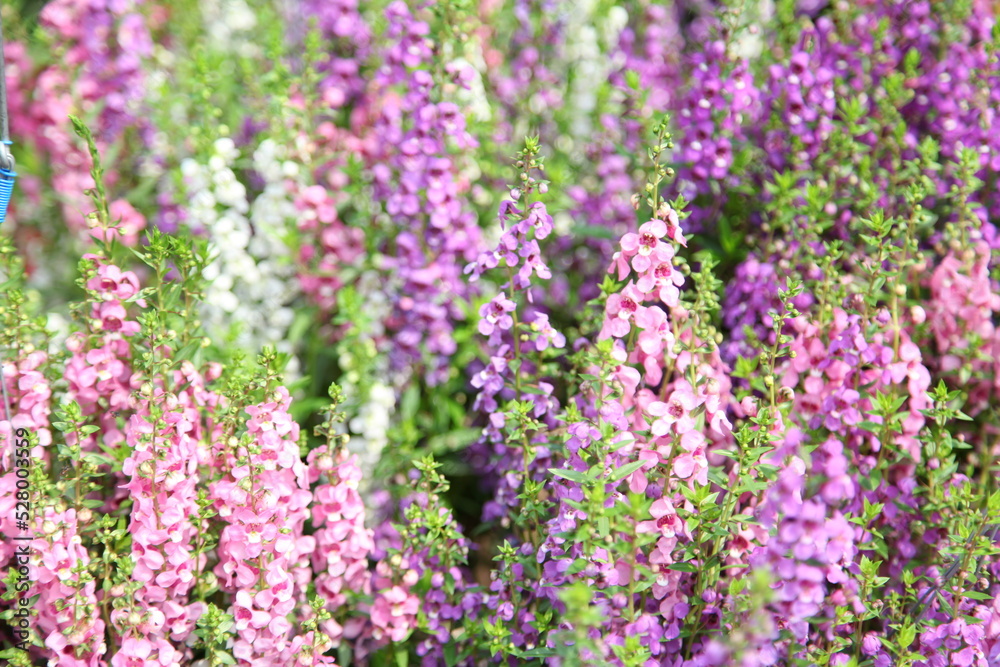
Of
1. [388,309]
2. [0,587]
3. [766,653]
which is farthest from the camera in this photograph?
[388,309]

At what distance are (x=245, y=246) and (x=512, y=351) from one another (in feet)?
4.60

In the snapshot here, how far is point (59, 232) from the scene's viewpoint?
4.35 meters

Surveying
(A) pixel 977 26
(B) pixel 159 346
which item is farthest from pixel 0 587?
(A) pixel 977 26

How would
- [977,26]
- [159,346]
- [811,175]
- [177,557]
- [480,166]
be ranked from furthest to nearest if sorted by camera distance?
[480,166], [977,26], [811,175], [159,346], [177,557]

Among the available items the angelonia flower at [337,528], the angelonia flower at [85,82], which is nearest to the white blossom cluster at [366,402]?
the angelonia flower at [337,528]

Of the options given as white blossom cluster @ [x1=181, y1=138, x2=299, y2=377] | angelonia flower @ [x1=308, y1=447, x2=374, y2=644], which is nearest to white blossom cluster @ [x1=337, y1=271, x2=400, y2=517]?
white blossom cluster @ [x1=181, y1=138, x2=299, y2=377]

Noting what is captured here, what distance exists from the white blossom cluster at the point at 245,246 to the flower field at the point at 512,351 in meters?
0.02

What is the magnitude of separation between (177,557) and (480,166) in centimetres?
230

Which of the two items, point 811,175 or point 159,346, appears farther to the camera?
point 811,175

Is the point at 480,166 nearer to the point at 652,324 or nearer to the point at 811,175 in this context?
the point at 811,175

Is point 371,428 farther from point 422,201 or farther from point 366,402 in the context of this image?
point 422,201

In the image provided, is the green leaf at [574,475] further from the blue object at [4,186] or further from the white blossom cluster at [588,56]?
the white blossom cluster at [588,56]

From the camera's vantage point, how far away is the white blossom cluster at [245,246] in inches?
123

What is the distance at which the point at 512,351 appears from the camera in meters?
2.57
